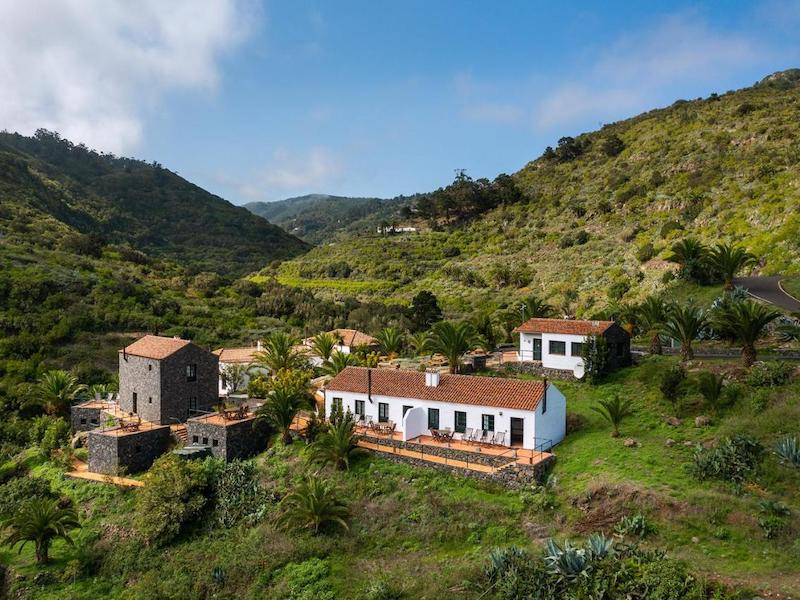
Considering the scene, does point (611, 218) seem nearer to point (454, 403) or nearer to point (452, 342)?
point (452, 342)

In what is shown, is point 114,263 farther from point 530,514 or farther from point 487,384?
point 530,514

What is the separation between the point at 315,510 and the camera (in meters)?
20.2

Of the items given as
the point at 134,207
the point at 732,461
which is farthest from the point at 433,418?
the point at 134,207

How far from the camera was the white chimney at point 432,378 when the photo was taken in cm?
2612

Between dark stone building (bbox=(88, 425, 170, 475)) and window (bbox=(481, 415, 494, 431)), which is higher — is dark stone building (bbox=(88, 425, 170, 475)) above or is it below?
below

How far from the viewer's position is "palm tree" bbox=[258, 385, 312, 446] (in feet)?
85.0

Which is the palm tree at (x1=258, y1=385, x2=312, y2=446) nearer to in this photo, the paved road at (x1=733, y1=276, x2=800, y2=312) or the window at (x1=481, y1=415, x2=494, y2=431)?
the window at (x1=481, y1=415, x2=494, y2=431)

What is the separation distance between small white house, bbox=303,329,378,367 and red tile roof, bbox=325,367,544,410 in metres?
12.3

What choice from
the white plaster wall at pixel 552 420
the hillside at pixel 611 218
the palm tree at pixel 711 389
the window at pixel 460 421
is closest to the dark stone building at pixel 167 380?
the window at pixel 460 421

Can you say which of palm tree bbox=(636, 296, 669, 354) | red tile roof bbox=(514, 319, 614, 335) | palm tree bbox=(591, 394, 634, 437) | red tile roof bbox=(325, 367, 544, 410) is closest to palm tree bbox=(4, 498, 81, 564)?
red tile roof bbox=(325, 367, 544, 410)

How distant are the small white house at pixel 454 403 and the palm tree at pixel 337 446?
2.51 meters

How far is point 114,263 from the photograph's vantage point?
7169 cm

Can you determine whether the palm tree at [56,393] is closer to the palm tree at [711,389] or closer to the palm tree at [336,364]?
the palm tree at [336,364]

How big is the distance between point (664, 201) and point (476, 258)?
74.4 ft
